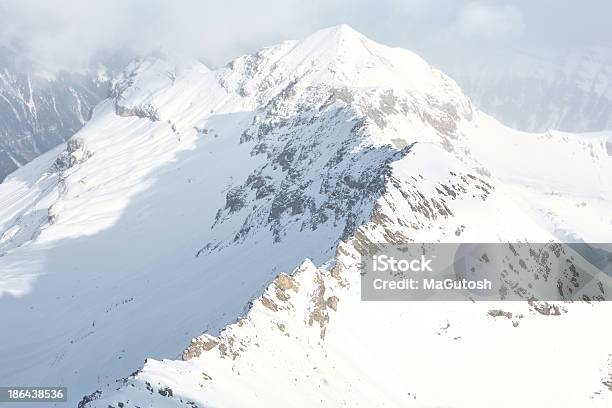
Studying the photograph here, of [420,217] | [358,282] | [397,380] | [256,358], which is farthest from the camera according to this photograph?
[420,217]

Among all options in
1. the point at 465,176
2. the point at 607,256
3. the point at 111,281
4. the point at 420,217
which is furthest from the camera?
the point at 111,281

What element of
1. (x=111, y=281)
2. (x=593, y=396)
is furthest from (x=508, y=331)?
(x=111, y=281)

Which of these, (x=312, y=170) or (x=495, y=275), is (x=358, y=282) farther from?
(x=312, y=170)

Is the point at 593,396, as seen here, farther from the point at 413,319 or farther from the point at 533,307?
the point at 413,319

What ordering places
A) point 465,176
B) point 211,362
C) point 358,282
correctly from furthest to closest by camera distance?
point 465,176
point 358,282
point 211,362

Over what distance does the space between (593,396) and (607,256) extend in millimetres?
81763

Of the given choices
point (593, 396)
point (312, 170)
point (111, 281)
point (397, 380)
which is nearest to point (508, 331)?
point (593, 396)

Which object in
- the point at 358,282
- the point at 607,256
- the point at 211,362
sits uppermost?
the point at 211,362

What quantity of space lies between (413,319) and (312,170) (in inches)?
3211

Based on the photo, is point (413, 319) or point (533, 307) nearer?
point (413, 319)

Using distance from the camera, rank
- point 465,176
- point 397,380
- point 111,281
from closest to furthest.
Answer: point 397,380 < point 465,176 < point 111,281

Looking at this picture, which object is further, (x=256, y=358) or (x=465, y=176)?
(x=465, y=176)

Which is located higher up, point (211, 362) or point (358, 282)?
point (211, 362)

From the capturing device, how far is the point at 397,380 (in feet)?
225
